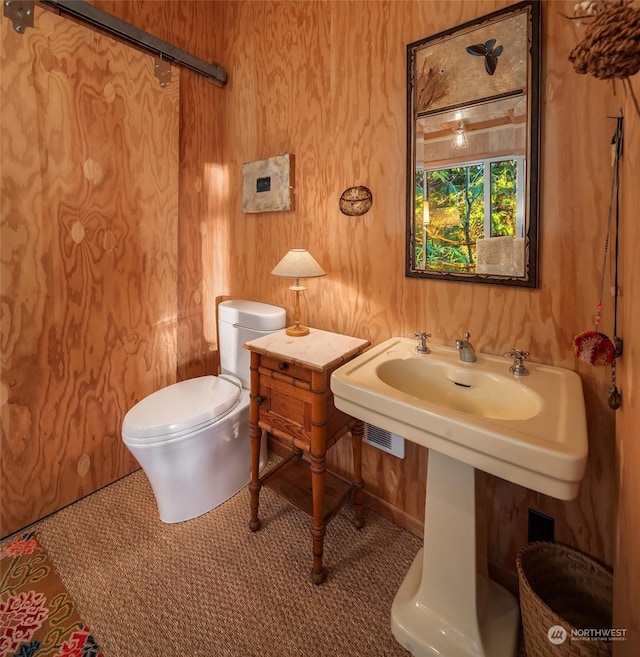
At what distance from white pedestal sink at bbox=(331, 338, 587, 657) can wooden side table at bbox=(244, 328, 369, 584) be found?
0.20m

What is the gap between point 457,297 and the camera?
1.31 metres

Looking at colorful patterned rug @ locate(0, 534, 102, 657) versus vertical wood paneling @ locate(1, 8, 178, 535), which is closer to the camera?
colorful patterned rug @ locate(0, 534, 102, 657)

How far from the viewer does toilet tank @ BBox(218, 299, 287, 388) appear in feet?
5.75

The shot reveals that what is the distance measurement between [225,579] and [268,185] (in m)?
1.78

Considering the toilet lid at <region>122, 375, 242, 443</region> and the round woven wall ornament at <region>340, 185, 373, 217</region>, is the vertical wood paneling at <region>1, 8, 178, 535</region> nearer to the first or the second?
the toilet lid at <region>122, 375, 242, 443</region>

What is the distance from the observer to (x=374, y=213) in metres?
1.48

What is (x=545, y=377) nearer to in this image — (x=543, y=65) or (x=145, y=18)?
(x=543, y=65)

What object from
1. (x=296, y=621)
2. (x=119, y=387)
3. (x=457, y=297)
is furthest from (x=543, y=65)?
(x=119, y=387)

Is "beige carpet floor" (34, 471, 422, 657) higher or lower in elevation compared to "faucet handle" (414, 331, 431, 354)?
lower

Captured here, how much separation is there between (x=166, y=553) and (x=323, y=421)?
89 centimetres

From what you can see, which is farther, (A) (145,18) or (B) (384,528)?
(A) (145,18)

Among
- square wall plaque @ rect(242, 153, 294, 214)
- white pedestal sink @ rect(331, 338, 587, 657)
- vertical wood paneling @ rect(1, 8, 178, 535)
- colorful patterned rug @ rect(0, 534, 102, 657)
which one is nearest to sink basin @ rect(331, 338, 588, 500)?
white pedestal sink @ rect(331, 338, 587, 657)

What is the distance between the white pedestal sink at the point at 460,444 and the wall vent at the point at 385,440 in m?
0.39

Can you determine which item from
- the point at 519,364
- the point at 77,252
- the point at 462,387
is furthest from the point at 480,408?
the point at 77,252
